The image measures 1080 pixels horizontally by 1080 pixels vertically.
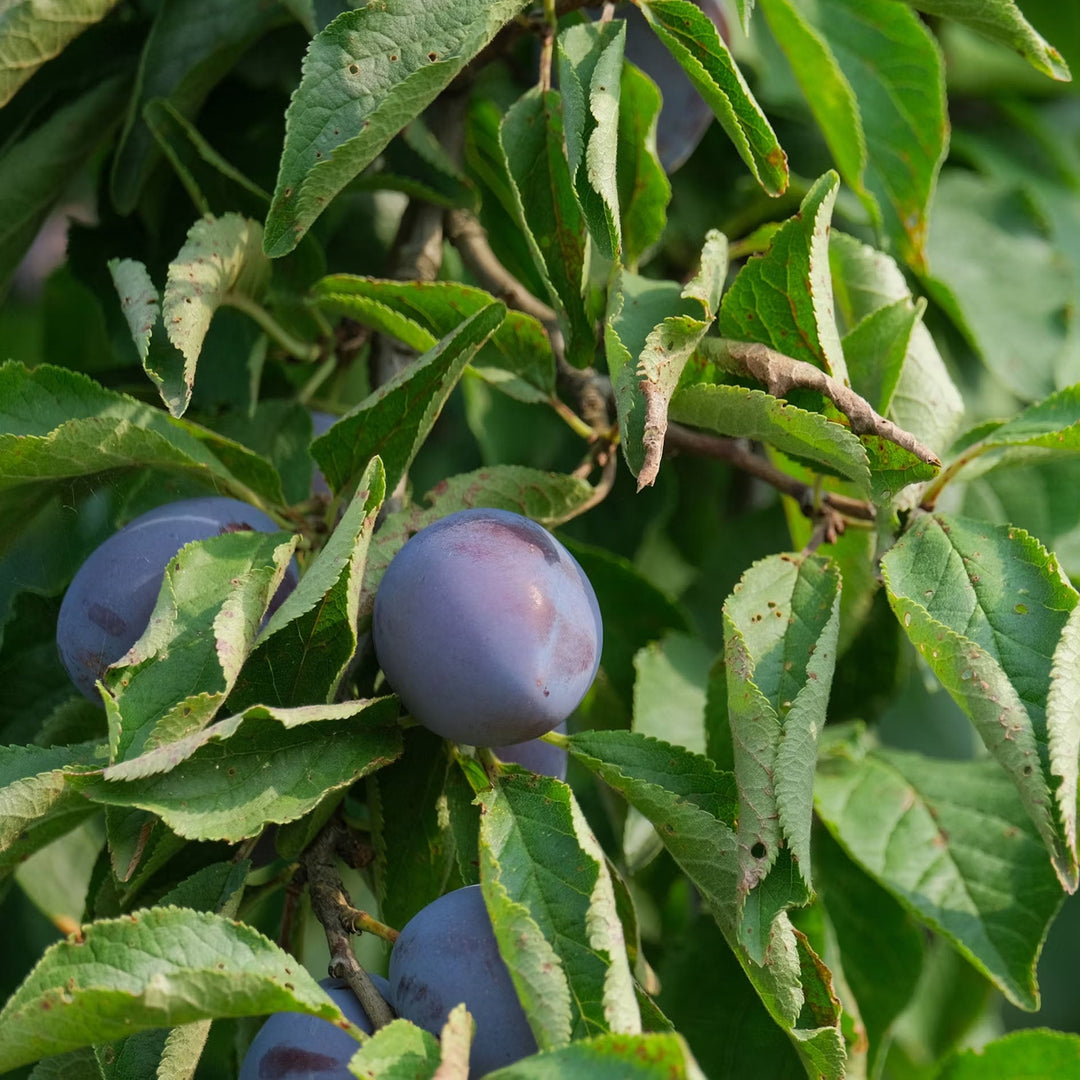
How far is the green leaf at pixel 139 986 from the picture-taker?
44 cm

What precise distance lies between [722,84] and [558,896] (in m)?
0.41

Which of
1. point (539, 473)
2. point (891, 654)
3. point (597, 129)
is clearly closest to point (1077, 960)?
point (891, 654)

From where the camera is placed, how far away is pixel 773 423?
1.95 ft

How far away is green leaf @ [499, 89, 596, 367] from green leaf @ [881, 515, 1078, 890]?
21 centimetres

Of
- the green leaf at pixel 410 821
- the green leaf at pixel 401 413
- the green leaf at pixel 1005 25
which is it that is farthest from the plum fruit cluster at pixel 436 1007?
the green leaf at pixel 1005 25

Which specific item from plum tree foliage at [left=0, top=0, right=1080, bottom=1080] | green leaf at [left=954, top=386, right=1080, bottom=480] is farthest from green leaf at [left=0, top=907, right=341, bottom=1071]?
green leaf at [left=954, top=386, right=1080, bottom=480]

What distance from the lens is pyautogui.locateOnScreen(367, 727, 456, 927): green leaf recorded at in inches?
24.9

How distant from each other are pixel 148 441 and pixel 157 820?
0.58ft

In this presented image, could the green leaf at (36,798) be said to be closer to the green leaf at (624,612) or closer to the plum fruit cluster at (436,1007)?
the plum fruit cluster at (436,1007)

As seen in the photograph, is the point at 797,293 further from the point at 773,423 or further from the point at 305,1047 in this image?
the point at 305,1047

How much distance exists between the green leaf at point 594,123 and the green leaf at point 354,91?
0.06 metres

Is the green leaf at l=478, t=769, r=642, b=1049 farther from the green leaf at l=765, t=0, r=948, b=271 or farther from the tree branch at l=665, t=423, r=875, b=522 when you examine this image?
the green leaf at l=765, t=0, r=948, b=271

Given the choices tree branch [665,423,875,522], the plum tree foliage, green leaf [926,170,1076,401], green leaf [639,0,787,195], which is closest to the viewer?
the plum tree foliage

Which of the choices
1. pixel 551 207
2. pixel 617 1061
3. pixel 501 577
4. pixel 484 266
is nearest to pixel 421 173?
pixel 484 266
